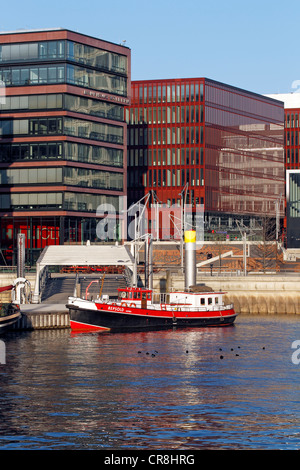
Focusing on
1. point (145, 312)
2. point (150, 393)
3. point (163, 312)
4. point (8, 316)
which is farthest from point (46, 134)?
point (150, 393)

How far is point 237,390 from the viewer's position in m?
50.4

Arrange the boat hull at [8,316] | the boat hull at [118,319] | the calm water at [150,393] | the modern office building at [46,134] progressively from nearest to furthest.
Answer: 1. the calm water at [150,393]
2. the boat hull at [8,316]
3. the boat hull at [118,319]
4. the modern office building at [46,134]

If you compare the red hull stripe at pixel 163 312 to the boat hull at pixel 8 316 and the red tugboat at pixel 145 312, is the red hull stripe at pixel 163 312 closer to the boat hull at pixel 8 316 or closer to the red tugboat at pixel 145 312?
the red tugboat at pixel 145 312

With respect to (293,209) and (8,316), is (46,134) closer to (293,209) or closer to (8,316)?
(293,209)

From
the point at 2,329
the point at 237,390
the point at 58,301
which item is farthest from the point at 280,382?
the point at 58,301

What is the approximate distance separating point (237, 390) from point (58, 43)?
344ft

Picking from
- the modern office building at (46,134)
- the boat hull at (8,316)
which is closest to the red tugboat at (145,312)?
the boat hull at (8,316)

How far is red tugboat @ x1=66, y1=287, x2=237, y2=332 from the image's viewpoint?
8069cm

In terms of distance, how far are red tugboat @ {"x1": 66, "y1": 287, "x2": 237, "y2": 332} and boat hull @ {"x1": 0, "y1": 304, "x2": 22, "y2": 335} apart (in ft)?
16.1

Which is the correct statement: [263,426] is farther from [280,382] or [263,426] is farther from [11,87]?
[11,87]

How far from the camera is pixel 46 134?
146m

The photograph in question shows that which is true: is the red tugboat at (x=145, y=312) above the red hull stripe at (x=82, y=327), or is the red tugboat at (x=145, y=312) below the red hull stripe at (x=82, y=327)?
above

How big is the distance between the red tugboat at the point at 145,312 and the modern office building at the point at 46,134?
62.1m

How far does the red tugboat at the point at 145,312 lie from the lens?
265 ft
